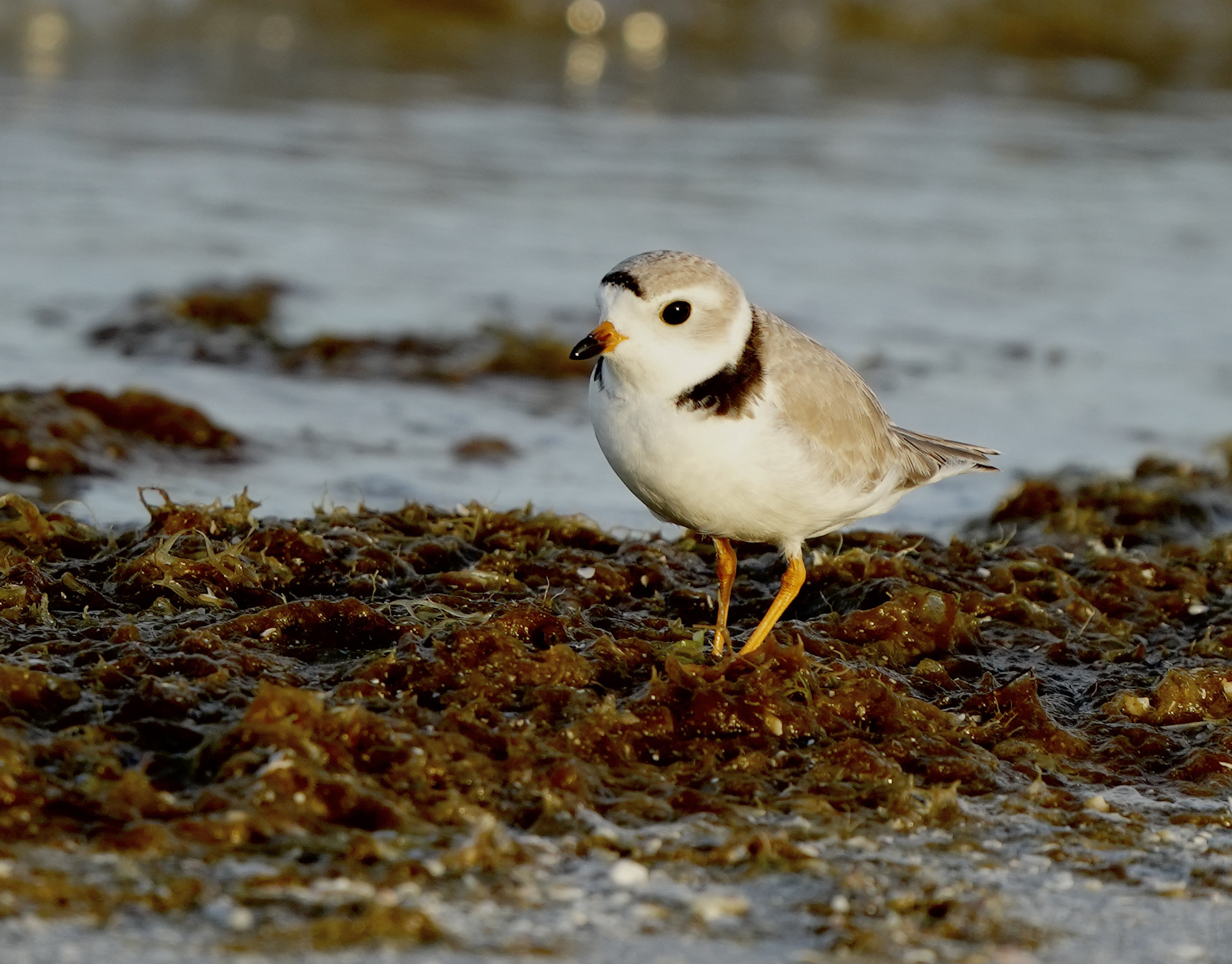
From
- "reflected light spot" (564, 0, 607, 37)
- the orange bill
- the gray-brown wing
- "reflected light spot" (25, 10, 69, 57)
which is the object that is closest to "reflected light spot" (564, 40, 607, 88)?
"reflected light spot" (564, 0, 607, 37)

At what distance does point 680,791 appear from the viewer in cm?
384

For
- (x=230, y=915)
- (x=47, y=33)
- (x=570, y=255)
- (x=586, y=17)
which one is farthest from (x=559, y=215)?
(x=586, y=17)

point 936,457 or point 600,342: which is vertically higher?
point 600,342

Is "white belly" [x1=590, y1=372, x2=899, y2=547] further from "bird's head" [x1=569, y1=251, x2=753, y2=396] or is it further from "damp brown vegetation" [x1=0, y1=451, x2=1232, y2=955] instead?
"damp brown vegetation" [x1=0, y1=451, x2=1232, y2=955]

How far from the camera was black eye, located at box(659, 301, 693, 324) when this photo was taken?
4113 millimetres

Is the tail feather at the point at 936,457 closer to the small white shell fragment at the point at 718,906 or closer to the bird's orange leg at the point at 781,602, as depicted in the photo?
the bird's orange leg at the point at 781,602

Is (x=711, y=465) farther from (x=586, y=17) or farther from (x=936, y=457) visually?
(x=586, y=17)

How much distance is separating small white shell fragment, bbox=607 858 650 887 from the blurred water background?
294 cm

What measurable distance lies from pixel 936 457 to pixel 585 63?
14352 millimetres

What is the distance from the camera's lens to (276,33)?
17.7 meters

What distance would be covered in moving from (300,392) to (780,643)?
439cm

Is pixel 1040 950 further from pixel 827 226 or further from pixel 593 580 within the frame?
pixel 827 226

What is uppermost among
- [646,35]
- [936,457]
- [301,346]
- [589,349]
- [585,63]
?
[646,35]

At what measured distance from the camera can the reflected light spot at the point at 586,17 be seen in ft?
65.7
